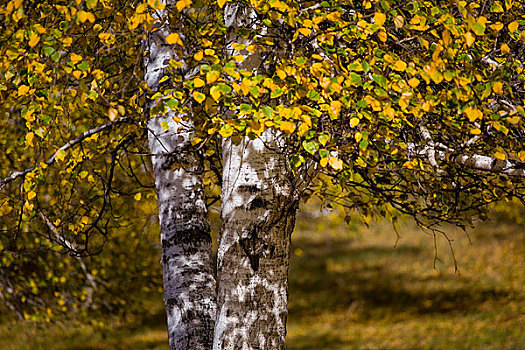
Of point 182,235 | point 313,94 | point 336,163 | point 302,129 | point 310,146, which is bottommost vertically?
point 182,235

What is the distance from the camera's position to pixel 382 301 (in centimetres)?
1800

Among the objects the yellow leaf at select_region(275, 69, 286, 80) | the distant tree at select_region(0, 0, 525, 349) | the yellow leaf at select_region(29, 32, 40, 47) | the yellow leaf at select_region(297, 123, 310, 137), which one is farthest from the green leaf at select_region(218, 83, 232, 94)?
the yellow leaf at select_region(29, 32, 40, 47)

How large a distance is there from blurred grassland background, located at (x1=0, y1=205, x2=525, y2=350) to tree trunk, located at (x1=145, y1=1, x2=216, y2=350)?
574 centimetres

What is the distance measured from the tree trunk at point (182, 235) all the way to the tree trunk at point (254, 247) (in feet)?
1.72

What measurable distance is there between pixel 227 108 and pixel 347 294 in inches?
619

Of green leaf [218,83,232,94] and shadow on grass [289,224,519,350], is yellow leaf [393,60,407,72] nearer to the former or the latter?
green leaf [218,83,232,94]

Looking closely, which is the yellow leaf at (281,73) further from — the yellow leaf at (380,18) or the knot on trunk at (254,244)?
the knot on trunk at (254,244)

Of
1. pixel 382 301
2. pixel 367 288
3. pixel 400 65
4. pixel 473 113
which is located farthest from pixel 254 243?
pixel 367 288

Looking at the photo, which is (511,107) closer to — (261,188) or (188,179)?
(261,188)

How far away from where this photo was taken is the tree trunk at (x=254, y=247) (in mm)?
3955

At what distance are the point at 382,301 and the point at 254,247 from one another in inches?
589

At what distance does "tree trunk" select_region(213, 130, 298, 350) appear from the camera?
396cm

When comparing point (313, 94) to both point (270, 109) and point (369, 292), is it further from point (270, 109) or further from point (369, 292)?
point (369, 292)

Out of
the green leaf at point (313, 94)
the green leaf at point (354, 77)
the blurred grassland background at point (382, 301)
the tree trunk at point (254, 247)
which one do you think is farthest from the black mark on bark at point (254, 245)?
the blurred grassland background at point (382, 301)
